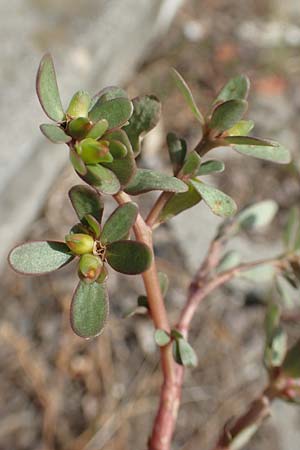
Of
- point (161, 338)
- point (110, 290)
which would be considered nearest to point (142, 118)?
point (161, 338)

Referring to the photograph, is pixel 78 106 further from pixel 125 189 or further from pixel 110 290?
pixel 110 290

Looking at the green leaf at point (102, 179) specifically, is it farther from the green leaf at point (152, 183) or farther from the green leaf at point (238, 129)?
the green leaf at point (238, 129)

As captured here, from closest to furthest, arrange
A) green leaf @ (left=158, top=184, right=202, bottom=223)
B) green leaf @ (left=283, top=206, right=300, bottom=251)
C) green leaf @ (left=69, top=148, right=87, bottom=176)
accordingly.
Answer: green leaf @ (left=69, top=148, right=87, bottom=176), green leaf @ (left=158, top=184, right=202, bottom=223), green leaf @ (left=283, top=206, right=300, bottom=251)

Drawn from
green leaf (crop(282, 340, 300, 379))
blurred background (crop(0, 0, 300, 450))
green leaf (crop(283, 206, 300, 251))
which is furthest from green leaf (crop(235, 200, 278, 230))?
blurred background (crop(0, 0, 300, 450))

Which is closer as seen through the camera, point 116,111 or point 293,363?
point 116,111

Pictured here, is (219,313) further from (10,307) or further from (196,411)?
(10,307)

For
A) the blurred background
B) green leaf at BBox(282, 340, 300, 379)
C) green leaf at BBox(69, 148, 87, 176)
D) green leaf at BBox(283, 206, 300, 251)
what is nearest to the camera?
green leaf at BBox(69, 148, 87, 176)

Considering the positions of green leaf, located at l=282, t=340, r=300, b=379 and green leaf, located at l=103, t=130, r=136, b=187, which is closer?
green leaf, located at l=103, t=130, r=136, b=187

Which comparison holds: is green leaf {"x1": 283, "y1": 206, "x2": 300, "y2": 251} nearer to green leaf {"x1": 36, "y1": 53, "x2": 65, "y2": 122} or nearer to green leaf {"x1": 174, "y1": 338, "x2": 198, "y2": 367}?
green leaf {"x1": 174, "y1": 338, "x2": 198, "y2": 367}
